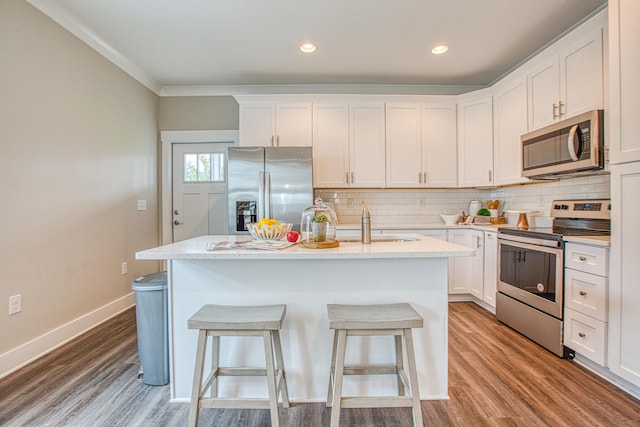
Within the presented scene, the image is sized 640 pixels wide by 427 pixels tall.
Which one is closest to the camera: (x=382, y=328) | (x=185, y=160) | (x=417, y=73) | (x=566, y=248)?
(x=382, y=328)

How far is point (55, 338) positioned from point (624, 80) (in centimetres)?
428

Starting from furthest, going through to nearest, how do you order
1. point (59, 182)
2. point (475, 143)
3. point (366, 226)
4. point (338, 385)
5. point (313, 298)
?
point (475, 143) < point (59, 182) < point (366, 226) < point (313, 298) < point (338, 385)

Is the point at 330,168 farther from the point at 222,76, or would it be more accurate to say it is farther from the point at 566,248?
the point at 566,248

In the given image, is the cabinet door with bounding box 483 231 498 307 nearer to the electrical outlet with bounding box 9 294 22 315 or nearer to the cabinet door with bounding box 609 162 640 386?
the cabinet door with bounding box 609 162 640 386

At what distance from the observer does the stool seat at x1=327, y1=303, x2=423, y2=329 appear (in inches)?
53.0

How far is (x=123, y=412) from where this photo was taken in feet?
5.40

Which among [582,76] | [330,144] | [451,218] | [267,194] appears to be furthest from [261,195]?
[582,76]

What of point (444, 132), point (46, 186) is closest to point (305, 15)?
point (444, 132)

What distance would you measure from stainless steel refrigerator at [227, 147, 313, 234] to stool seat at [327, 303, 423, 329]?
1898mm

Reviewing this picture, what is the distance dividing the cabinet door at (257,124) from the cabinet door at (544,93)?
103 inches

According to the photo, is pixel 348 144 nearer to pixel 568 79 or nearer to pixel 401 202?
pixel 401 202

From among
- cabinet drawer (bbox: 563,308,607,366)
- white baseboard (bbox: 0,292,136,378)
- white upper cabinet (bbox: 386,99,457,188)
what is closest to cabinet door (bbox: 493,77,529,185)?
white upper cabinet (bbox: 386,99,457,188)

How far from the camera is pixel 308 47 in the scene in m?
2.96

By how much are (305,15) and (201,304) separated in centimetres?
230
